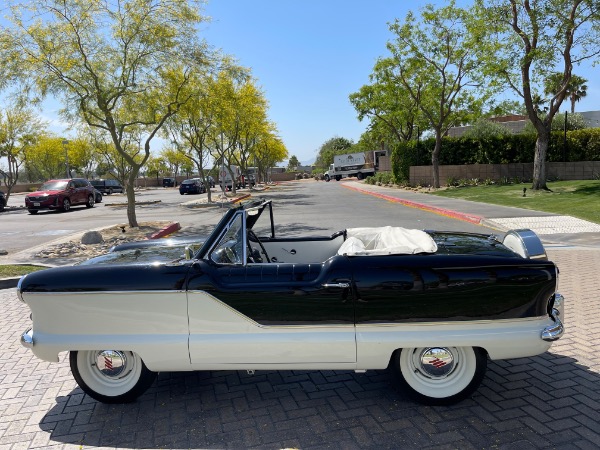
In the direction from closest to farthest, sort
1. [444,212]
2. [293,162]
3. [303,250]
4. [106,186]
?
[303,250] < [444,212] < [106,186] < [293,162]

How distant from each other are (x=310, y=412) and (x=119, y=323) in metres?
1.52

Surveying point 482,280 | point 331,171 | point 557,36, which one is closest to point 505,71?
point 557,36

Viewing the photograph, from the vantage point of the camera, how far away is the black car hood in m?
3.62

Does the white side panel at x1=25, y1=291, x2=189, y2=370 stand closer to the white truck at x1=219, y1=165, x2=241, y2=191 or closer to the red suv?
the white truck at x1=219, y1=165, x2=241, y2=191

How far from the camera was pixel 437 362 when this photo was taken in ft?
10.6

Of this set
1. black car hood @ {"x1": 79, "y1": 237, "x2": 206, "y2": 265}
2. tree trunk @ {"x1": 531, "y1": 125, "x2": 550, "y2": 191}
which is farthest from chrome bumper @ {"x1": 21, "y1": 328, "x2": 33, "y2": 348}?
tree trunk @ {"x1": 531, "y1": 125, "x2": 550, "y2": 191}

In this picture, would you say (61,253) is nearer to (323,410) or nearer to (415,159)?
(323,410)

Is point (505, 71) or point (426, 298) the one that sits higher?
point (505, 71)

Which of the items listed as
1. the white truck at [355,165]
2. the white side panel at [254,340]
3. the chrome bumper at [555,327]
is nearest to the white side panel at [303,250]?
the white side panel at [254,340]

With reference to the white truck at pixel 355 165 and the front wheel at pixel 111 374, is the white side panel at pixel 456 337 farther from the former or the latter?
the white truck at pixel 355 165

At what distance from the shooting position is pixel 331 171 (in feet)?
229

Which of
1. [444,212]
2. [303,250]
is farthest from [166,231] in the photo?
[303,250]

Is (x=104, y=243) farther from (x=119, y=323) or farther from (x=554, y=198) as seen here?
(x=554, y=198)

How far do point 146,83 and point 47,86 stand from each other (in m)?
2.66
